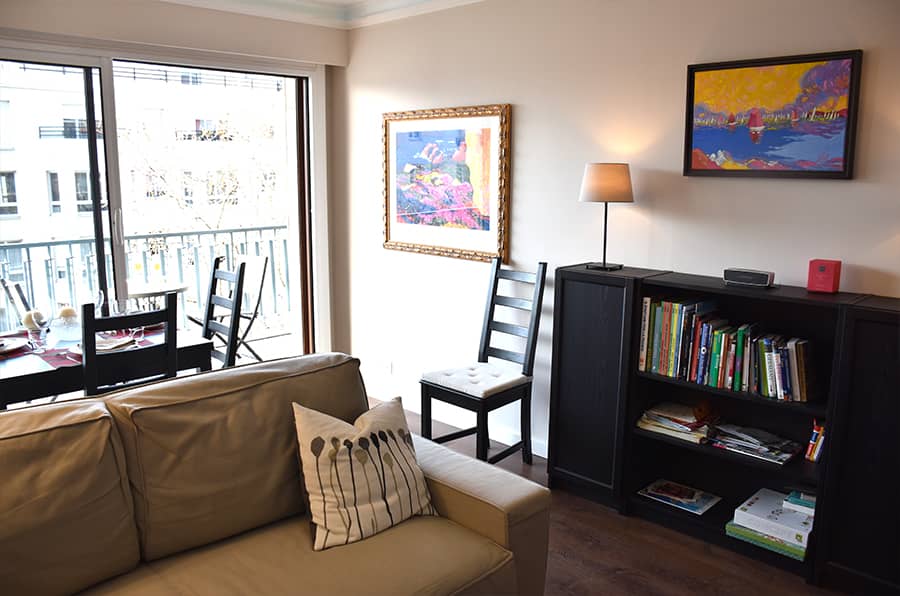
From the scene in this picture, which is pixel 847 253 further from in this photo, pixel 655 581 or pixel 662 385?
pixel 655 581

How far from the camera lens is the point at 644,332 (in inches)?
127

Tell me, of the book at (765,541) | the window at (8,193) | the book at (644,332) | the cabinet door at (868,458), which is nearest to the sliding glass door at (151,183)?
the window at (8,193)

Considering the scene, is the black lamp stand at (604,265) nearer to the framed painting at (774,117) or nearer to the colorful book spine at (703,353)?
the framed painting at (774,117)

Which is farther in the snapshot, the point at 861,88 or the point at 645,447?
the point at 645,447

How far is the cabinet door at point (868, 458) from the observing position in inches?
101

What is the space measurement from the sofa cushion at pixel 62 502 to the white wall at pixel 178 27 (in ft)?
8.69

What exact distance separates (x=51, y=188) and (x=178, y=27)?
1160 mm

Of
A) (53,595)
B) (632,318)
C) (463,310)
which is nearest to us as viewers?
(53,595)

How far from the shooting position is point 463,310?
4.42 meters

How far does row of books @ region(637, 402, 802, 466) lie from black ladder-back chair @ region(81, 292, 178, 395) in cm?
212

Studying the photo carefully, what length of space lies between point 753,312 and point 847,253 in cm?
45

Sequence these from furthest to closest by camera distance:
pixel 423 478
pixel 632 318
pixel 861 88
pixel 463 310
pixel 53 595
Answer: pixel 463 310 < pixel 632 318 < pixel 861 88 < pixel 423 478 < pixel 53 595

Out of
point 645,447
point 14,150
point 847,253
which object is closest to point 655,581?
point 645,447

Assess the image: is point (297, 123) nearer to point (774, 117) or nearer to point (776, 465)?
point (774, 117)
